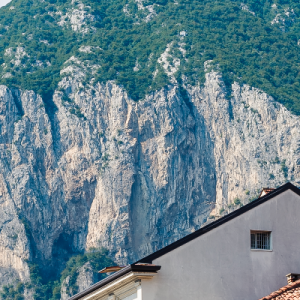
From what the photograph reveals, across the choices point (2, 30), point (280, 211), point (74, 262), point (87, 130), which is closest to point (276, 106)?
point (87, 130)

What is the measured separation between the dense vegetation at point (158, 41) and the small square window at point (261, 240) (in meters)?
97.3

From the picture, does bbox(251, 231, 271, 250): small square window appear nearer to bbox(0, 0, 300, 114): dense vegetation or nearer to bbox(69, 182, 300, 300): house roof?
bbox(69, 182, 300, 300): house roof

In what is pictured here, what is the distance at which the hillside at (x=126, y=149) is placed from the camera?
367ft

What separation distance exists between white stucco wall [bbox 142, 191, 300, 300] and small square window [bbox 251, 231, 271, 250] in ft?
0.50

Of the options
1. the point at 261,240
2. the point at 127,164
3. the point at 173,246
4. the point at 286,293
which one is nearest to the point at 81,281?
the point at 127,164

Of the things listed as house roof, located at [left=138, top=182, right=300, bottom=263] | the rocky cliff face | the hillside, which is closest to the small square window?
house roof, located at [left=138, top=182, right=300, bottom=263]

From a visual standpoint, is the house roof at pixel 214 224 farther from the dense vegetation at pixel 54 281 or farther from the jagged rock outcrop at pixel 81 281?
the dense vegetation at pixel 54 281

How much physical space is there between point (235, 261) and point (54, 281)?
91.0m

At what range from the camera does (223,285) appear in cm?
2169

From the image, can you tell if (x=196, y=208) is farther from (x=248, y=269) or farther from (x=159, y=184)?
(x=248, y=269)

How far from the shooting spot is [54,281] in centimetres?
11038

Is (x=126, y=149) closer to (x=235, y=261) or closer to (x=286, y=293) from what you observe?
(x=235, y=261)

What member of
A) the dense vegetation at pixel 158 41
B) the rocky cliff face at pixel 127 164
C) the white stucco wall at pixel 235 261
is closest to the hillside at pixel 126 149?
the rocky cliff face at pixel 127 164

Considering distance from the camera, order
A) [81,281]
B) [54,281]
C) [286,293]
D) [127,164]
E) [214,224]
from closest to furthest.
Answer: [286,293] < [214,224] < [81,281] < [54,281] < [127,164]
